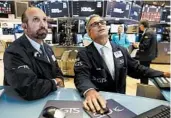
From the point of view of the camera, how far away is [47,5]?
488 centimetres

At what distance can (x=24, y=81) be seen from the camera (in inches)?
50.4

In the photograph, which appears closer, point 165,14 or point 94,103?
point 94,103

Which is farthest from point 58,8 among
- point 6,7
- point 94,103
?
point 94,103

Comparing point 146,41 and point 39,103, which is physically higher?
point 146,41

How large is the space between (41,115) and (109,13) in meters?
3.77

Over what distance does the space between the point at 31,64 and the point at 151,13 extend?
5904 mm

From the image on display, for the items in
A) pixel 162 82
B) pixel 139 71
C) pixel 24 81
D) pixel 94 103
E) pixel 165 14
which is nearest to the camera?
pixel 94 103

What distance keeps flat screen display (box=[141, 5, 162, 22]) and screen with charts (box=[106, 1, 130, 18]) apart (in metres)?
1.63

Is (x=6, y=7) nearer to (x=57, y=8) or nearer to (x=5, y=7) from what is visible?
(x=5, y=7)

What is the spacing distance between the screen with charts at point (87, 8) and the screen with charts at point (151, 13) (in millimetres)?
2346

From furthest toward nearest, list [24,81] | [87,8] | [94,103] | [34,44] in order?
[87,8], [34,44], [24,81], [94,103]

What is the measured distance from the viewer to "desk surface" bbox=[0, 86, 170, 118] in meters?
1.12

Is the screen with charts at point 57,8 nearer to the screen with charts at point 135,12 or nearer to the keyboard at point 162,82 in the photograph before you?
the screen with charts at point 135,12

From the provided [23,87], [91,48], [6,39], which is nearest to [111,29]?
[6,39]
